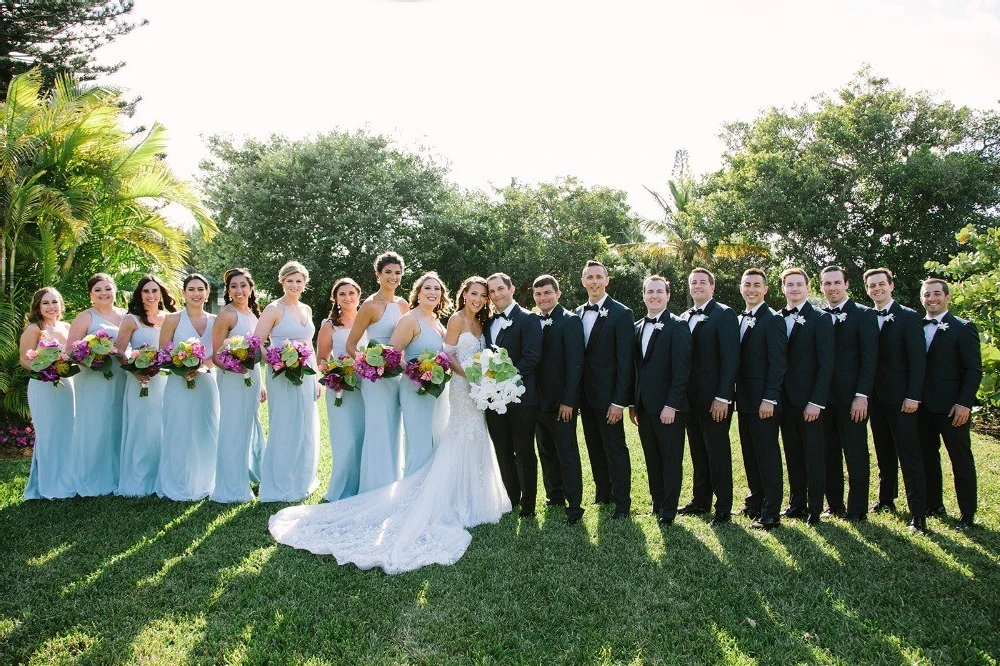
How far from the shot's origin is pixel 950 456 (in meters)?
6.42

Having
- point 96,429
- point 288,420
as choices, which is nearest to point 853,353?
point 288,420

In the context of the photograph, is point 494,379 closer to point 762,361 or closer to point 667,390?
point 667,390

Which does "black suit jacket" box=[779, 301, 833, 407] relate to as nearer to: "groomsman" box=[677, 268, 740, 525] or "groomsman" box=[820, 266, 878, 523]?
"groomsman" box=[820, 266, 878, 523]

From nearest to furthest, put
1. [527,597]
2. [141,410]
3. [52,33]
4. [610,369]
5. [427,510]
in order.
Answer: [527,597] < [427,510] < [610,369] < [141,410] < [52,33]

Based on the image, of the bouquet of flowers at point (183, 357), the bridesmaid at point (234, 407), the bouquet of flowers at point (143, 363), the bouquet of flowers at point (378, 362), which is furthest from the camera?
the bridesmaid at point (234, 407)

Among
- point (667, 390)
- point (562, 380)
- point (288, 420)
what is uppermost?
point (562, 380)

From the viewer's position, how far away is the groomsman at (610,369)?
656cm

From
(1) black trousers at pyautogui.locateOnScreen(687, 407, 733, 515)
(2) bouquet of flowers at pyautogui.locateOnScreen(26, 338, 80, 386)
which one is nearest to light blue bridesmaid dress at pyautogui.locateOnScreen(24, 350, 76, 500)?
(2) bouquet of flowers at pyautogui.locateOnScreen(26, 338, 80, 386)

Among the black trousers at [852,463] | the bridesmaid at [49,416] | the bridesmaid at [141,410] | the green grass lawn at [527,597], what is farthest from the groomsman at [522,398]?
the bridesmaid at [49,416]

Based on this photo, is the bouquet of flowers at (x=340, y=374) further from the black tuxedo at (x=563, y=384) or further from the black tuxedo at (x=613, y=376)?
the black tuxedo at (x=613, y=376)

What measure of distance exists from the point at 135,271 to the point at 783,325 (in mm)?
11321

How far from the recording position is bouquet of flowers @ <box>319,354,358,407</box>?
6965 mm

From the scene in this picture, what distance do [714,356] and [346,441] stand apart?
158 inches

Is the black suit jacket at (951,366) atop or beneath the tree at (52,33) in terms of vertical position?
beneath
